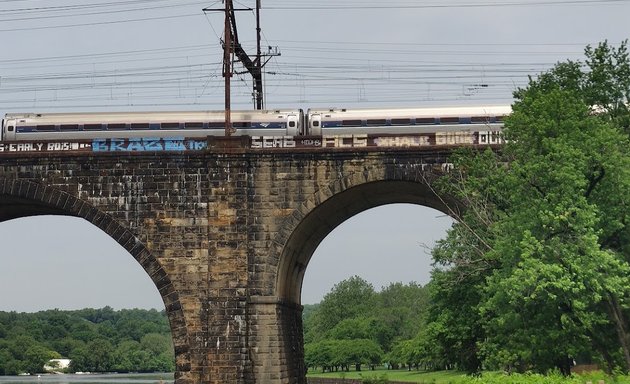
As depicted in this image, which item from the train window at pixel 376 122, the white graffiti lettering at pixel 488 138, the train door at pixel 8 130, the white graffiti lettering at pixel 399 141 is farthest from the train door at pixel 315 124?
the train door at pixel 8 130

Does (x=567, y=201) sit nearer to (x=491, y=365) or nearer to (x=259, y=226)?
(x=491, y=365)

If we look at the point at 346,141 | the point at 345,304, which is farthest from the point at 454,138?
the point at 345,304

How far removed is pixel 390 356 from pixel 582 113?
93.6 metres

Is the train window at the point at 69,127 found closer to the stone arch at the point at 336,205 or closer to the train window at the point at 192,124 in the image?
the train window at the point at 192,124

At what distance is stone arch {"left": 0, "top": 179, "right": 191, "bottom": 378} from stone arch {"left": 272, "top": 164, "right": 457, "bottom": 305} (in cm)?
457

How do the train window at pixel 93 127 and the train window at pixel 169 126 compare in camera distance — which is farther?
the train window at pixel 93 127

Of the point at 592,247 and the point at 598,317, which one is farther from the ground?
the point at 592,247

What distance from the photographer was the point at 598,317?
32.6 meters

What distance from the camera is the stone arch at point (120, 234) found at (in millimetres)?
41875

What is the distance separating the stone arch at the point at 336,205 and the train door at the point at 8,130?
590 inches

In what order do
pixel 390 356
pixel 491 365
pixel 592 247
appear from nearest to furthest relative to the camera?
pixel 592 247
pixel 491 365
pixel 390 356

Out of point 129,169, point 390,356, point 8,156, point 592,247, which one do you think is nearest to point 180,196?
point 129,169

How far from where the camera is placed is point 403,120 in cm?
4622

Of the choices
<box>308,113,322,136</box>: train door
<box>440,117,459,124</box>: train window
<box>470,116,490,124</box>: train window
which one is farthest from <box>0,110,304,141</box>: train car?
<box>470,116,490,124</box>: train window
